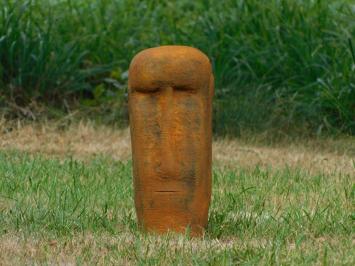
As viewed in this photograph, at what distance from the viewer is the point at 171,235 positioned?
5.95 meters

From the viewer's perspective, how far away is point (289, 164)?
947cm

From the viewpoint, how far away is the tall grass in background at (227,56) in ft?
35.8

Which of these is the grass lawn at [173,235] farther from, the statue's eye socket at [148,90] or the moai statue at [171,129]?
the statue's eye socket at [148,90]

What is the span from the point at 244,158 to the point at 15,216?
361 centimetres

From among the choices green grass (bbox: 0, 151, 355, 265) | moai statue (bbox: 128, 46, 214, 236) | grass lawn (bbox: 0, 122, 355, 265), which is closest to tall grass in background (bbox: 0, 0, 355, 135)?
grass lawn (bbox: 0, 122, 355, 265)

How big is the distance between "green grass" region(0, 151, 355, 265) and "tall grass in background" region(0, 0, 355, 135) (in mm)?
2173

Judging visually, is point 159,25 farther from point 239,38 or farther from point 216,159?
point 216,159

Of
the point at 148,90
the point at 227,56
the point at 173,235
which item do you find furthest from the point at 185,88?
the point at 227,56

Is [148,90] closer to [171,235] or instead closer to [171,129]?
[171,129]

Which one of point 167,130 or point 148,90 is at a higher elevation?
point 148,90

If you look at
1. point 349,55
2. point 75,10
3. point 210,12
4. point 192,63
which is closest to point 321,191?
point 192,63

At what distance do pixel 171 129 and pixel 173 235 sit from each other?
22.3 inches

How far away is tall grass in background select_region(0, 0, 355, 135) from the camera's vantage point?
10.9 metres

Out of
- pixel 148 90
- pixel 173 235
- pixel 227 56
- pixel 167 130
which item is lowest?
pixel 227 56
